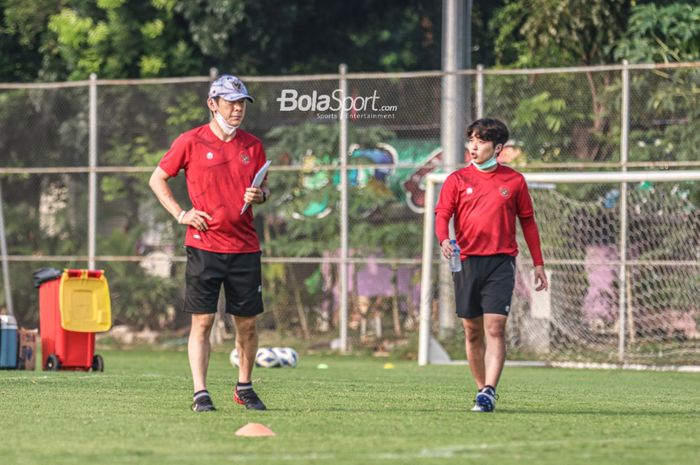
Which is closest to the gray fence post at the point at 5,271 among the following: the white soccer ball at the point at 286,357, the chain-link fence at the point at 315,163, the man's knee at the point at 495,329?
the chain-link fence at the point at 315,163

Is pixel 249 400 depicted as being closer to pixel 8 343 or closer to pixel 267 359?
pixel 8 343

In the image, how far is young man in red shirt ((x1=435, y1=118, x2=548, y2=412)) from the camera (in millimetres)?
9039

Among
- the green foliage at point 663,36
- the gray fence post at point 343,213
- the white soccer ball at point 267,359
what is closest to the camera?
the white soccer ball at point 267,359

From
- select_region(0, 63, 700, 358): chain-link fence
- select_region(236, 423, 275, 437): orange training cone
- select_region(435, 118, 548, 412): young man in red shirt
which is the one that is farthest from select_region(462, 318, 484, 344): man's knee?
select_region(0, 63, 700, 358): chain-link fence

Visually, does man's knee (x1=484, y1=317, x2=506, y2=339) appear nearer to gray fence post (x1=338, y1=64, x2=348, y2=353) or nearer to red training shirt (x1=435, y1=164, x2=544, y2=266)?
red training shirt (x1=435, y1=164, x2=544, y2=266)

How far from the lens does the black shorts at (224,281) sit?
8.66 meters

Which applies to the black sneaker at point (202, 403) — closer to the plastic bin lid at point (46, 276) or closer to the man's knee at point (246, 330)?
the man's knee at point (246, 330)

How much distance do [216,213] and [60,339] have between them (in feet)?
17.3

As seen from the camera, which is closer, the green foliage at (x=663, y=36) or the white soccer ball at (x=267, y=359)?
the white soccer ball at (x=267, y=359)

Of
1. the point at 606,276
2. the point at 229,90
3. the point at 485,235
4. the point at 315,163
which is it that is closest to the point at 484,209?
the point at 485,235

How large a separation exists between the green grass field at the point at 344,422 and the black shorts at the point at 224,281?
0.63m

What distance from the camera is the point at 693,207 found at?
15.9m

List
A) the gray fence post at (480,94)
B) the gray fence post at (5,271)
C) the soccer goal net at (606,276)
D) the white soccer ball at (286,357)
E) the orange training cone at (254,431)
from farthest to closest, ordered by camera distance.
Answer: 1. the gray fence post at (5,271)
2. the gray fence post at (480,94)
3. the soccer goal net at (606,276)
4. the white soccer ball at (286,357)
5. the orange training cone at (254,431)

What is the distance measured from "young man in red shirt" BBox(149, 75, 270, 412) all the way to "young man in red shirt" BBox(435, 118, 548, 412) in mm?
1239
